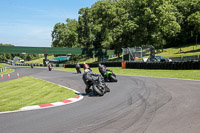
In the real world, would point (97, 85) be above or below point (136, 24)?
below

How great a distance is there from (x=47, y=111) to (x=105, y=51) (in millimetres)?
63831

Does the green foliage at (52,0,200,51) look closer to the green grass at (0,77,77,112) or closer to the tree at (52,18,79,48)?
the tree at (52,18,79,48)

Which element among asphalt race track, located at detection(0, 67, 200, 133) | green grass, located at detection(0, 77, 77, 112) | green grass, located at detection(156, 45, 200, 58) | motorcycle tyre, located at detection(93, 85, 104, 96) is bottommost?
green grass, located at detection(0, 77, 77, 112)

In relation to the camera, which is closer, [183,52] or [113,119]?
[113,119]

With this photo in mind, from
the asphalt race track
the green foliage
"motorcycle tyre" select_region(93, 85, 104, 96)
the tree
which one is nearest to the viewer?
the asphalt race track

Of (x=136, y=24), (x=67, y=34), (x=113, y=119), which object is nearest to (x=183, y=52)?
(x=136, y=24)

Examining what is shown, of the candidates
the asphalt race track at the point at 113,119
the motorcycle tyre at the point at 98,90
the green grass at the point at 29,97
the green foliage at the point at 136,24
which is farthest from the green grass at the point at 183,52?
the asphalt race track at the point at 113,119

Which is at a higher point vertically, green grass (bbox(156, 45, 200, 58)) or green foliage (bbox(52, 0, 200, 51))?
green foliage (bbox(52, 0, 200, 51))

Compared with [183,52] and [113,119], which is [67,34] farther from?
[113,119]

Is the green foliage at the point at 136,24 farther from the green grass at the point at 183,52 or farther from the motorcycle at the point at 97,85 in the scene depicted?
the motorcycle at the point at 97,85

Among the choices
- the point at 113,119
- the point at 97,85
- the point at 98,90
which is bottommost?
the point at 113,119

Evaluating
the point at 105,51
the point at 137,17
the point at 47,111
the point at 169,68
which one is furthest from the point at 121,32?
the point at 47,111

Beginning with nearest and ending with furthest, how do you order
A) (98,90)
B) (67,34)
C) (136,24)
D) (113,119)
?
1. (113,119)
2. (98,90)
3. (136,24)
4. (67,34)

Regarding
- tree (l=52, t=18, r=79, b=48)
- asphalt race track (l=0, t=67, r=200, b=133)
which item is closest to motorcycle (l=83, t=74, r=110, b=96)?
asphalt race track (l=0, t=67, r=200, b=133)
